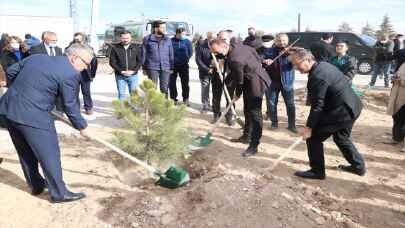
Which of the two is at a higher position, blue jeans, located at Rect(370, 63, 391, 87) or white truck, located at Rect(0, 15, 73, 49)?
white truck, located at Rect(0, 15, 73, 49)

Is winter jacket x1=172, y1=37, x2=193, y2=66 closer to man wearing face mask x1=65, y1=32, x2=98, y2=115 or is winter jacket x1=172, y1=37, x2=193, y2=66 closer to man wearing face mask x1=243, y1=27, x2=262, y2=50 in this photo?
man wearing face mask x1=243, y1=27, x2=262, y2=50

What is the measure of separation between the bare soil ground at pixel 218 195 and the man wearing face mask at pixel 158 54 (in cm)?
210

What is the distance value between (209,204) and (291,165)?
1560mm

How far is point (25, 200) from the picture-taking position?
3539mm

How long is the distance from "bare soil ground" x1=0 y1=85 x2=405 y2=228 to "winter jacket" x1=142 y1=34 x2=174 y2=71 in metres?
2.13

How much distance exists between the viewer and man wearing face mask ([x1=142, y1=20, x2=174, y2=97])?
6609mm

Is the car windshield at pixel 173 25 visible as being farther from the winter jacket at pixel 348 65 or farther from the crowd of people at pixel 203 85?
the winter jacket at pixel 348 65

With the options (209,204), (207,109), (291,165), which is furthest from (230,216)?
(207,109)

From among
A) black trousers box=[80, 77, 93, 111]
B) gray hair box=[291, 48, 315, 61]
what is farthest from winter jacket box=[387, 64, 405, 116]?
black trousers box=[80, 77, 93, 111]

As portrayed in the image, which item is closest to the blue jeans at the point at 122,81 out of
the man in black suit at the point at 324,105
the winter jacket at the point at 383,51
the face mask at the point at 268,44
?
the face mask at the point at 268,44

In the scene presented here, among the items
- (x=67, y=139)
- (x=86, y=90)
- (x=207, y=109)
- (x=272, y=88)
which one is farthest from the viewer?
(x=207, y=109)

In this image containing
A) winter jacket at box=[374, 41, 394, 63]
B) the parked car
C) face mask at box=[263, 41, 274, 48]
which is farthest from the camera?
the parked car

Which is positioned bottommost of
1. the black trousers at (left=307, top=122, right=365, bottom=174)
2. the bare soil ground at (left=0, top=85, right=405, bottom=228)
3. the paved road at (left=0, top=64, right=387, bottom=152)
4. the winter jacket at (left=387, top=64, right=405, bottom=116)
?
the bare soil ground at (left=0, top=85, right=405, bottom=228)

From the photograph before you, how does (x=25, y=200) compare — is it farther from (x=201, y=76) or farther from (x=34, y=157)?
(x=201, y=76)
